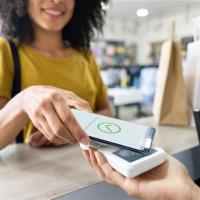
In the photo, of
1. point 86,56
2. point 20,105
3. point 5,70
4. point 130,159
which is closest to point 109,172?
point 130,159

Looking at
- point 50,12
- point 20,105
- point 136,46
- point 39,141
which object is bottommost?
point 136,46

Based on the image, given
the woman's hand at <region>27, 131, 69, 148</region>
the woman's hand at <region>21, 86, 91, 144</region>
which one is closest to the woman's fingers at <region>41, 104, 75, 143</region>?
the woman's hand at <region>21, 86, 91, 144</region>

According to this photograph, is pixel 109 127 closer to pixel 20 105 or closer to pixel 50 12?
pixel 20 105

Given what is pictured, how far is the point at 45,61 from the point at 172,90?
1.13 feet

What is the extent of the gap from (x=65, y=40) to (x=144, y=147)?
0.53 m

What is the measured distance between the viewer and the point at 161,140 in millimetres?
538

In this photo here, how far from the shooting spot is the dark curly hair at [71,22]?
60 centimetres

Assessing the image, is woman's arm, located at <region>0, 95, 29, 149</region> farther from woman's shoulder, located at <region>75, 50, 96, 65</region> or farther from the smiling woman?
woman's shoulder, located at <region>75, 50, 96, 65</region>

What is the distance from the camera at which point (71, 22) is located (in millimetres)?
752

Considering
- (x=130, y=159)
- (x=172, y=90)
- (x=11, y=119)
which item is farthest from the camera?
(x=172, y=90)

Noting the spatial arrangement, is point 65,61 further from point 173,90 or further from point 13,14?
point 173,90

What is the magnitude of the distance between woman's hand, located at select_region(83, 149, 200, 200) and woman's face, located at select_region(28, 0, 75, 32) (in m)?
0.37

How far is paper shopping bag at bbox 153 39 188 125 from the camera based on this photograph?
642 millimetres

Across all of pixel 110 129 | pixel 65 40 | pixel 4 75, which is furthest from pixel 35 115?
pixel 65 40
